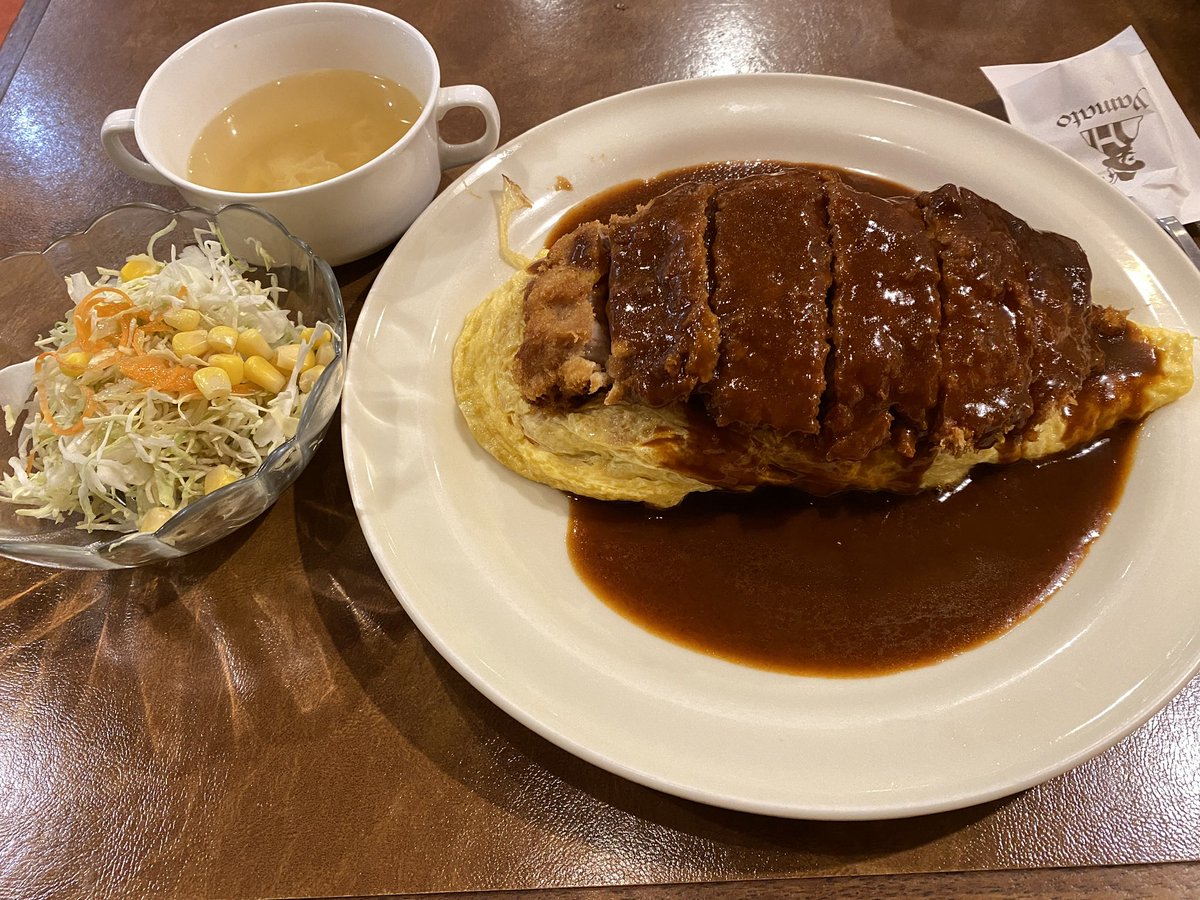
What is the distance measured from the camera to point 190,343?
88.0 inches

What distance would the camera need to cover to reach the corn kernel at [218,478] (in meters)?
2.15

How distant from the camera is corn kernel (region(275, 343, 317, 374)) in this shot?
7.58ft

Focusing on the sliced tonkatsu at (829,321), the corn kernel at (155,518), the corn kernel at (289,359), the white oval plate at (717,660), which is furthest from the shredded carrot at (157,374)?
the sliced tonkatsu at (829,321)

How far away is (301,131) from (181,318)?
36.6 inches

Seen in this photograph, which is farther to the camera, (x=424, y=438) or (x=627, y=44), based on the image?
(x=627, y=44)

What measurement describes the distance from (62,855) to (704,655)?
1.75 metres

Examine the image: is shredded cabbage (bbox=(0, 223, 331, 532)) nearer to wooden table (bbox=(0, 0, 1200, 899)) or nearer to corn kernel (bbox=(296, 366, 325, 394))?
corn kernel (bbox=(296, 366, 325, 394))

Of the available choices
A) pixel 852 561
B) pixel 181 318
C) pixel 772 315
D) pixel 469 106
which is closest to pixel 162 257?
pixel 181 318

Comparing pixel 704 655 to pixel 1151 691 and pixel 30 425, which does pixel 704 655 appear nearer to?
pixel 1151 691

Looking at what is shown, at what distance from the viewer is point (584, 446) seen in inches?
95.0

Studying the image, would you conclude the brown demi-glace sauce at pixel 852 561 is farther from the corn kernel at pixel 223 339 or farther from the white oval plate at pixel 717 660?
the corn kernel at pixel 223 339

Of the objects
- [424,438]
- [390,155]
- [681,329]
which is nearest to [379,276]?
[390,155]

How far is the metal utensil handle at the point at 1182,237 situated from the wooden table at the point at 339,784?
1.55 m

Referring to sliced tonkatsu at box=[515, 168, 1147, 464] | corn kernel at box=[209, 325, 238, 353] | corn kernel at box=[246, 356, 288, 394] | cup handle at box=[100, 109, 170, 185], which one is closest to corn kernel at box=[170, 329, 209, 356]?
corn kernel at box=[209, 325, 238, 353]
